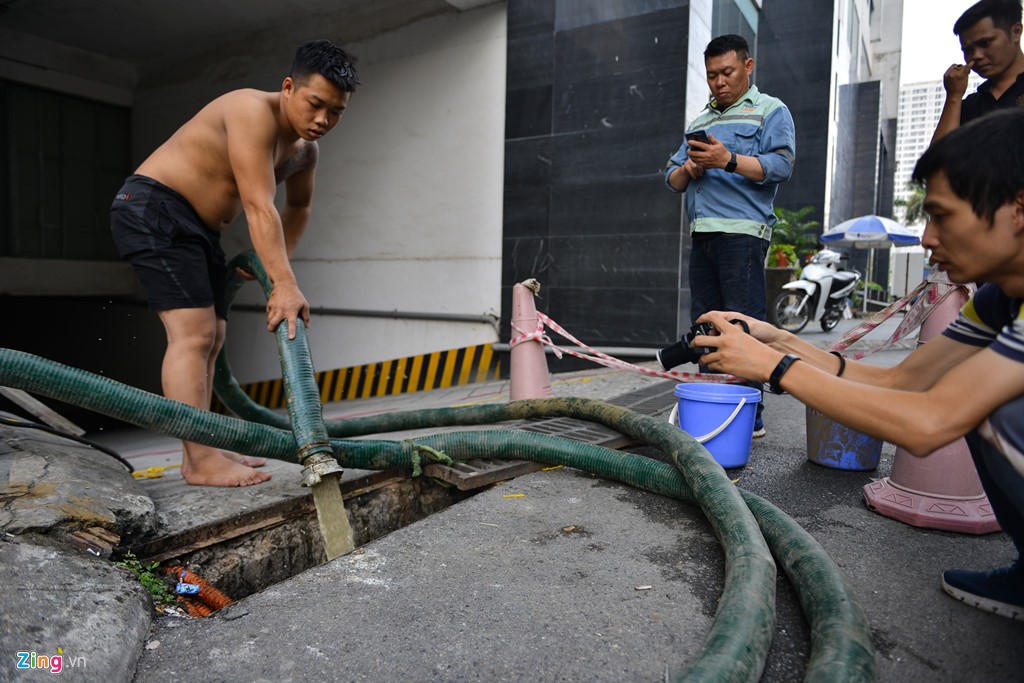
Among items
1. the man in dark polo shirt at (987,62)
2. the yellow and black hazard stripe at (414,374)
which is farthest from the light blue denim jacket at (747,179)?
the yellow and black hazard stripe at (414,374)

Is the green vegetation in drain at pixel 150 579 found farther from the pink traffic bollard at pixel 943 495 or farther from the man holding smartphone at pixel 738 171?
the man holding smartphone at pixel 738 171

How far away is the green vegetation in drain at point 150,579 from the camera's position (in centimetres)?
172

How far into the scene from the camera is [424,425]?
3.06 m

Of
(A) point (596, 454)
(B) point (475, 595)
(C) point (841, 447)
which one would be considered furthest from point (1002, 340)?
(C) point (841, 447)

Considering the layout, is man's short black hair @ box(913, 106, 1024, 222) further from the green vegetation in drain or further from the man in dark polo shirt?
the green vegetation in drain

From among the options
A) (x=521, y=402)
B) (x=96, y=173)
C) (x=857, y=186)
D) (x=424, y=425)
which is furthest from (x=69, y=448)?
(x=857, y=186)

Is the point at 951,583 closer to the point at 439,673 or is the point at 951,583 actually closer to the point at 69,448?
the point at 439,673

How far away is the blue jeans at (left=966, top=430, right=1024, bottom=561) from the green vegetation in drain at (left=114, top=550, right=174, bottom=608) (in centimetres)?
204

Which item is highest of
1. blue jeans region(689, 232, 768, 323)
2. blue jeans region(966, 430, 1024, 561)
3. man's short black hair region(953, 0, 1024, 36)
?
man's short black hair region(953, 0, 1024, 36)

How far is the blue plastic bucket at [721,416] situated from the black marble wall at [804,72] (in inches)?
420

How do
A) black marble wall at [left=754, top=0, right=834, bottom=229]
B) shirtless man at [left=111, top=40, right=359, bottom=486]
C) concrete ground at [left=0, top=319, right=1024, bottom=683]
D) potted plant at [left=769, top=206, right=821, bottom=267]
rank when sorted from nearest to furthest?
concrete ground at [left=0, top=319, right=1024, bottom=683], shirtless man at [left=111, top=40, right=359, bottom=486], potted plant at [left=769, top=206, right=821, bottom=267], black marble wall at [left=754, top=0, right=834, bottom=229]

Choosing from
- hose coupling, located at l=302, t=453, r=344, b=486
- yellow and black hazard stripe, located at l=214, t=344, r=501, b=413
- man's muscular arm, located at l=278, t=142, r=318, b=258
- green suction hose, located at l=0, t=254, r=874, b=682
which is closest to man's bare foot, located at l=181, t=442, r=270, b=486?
green suction hose, located at l=0, t=254, r=874, b=682

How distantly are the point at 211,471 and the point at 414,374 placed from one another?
4.33 m

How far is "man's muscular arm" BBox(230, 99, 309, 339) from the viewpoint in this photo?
2.33 m
